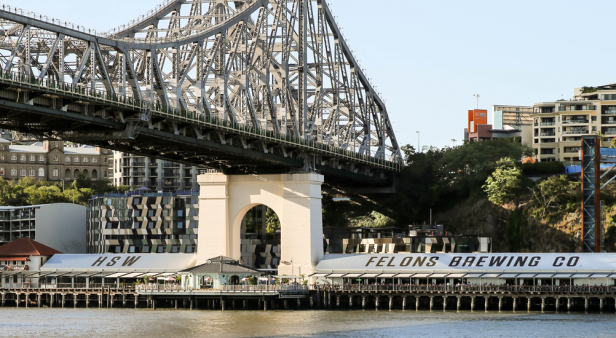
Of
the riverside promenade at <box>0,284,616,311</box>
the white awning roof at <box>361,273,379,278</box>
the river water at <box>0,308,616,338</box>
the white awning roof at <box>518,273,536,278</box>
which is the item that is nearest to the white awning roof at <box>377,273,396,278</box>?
the white awning roof at <box>361,273,379,278</box>

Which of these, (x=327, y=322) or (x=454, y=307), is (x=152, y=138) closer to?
(x=327, y=322)

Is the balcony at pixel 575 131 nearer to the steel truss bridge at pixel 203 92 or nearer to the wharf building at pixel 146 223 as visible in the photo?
the steel truss bridge at pixel 203 92

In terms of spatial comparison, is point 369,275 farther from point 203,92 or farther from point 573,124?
point 573,124

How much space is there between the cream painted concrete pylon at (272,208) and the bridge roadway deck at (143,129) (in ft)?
6.60

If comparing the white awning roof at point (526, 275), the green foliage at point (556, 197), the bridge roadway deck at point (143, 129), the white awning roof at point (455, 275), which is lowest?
the white awning roof at point (455, 275)

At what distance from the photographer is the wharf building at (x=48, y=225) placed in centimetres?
16162

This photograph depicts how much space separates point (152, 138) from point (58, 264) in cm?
3589

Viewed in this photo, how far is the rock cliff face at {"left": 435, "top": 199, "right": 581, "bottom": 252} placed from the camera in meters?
138

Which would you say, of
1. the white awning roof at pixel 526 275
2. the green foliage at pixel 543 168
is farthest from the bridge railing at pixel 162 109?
the white awning roof at pixel 526 275

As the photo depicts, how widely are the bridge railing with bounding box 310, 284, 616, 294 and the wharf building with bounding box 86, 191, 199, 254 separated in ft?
137

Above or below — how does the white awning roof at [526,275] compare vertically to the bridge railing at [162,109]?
below

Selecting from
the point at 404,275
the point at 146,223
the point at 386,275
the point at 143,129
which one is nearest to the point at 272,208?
the point at 386,275

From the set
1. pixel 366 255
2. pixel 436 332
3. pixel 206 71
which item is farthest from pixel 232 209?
pixel 436 332

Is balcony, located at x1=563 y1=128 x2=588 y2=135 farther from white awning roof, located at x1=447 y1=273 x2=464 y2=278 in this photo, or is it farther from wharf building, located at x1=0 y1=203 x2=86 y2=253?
wharf building, located at x1=0 y1=203 x2=86 y2=253
